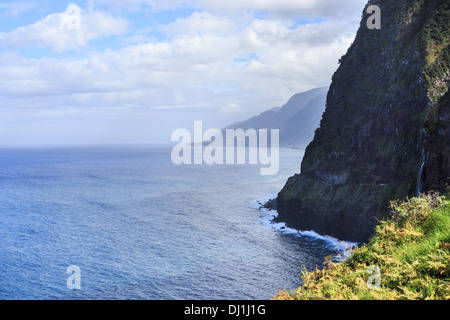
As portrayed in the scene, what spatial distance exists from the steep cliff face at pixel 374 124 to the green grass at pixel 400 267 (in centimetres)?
4459

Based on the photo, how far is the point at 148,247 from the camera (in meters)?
62.0

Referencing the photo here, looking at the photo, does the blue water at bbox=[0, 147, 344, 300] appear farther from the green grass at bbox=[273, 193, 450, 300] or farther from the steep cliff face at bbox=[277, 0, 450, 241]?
the green grass at bbox=[273, 193, 450, 300]

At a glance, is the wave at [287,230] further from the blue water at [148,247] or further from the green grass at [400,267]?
the green grass at [400,267]

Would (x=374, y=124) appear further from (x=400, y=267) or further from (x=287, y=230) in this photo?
(x=400, y=267)

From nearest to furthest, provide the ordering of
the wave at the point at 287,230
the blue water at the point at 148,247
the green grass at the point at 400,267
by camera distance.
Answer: the green grass at the point at 400,267, the blue water at the point at 148,247, the wave at the point at 287,230

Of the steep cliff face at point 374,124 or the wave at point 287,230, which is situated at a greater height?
the steep cliff face at point 374,124

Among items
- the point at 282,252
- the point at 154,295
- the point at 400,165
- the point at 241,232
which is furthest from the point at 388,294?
the point at 241,232

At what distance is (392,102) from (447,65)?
34.1 ft

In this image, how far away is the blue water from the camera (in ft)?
151

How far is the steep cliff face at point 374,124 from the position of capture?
60.0 m

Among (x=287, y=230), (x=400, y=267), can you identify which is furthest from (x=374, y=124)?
(x=400, y=267)

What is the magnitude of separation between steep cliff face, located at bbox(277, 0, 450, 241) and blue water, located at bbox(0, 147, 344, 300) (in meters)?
7.52

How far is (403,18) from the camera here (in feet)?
241

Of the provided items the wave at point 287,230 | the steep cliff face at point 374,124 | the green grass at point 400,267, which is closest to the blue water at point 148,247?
the wave at point 287,230
